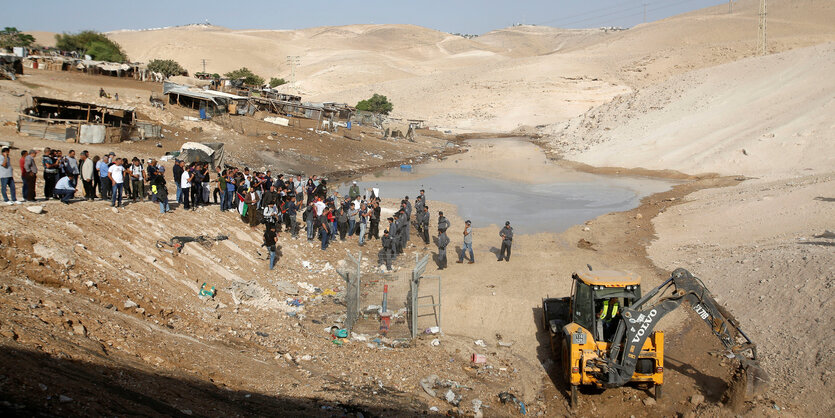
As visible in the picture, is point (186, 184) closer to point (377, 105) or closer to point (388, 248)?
point (388, 248)

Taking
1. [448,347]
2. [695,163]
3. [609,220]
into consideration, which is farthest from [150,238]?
[695,163]

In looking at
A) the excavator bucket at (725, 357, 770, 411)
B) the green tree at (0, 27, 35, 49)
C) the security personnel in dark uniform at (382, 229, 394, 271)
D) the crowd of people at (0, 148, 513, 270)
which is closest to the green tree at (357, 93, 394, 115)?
the green tree at (0, 27, 35, 49)

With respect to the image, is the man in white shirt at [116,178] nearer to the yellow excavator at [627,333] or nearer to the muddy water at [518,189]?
the yellow excavator at [627,333]

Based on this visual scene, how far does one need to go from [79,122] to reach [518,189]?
67.6 feet

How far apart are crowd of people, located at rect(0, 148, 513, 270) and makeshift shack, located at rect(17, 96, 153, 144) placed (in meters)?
7.53

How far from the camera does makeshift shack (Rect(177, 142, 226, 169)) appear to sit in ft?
77.9

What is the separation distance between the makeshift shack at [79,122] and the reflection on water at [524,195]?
10319 mm

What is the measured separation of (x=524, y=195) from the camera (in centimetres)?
2906

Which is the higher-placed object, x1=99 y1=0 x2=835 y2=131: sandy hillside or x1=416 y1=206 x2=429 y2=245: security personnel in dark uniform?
x1=99 y1=0 x2=835 y2=131: sandy hillside

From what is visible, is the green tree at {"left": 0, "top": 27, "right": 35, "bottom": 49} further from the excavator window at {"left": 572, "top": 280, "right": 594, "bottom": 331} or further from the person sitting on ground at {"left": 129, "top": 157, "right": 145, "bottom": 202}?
the excavator window at {"left": 572, "top": 280, "right": 594, "bottom": 331}

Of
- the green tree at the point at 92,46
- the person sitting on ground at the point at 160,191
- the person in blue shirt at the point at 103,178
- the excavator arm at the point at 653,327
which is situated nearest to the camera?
the excavator arm at the point at 653,327

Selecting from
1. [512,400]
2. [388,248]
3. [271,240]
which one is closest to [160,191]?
[271,240]

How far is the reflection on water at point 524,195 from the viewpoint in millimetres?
23500

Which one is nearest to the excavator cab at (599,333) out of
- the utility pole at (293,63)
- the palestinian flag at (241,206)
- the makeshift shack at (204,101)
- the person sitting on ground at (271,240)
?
the person sitting on ground at (271,240)
